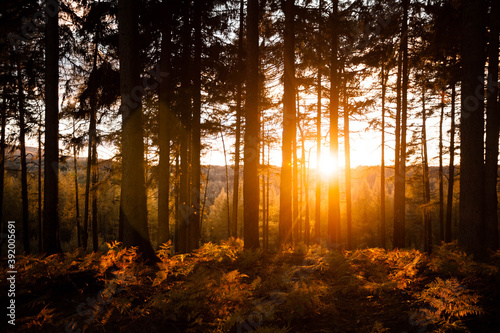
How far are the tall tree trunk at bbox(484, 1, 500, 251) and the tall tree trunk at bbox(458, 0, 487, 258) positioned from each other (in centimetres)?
335

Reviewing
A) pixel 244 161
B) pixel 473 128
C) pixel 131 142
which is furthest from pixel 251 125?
pixel 473 128

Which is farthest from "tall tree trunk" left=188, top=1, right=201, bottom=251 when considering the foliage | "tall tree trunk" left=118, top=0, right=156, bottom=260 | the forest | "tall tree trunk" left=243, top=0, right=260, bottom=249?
the foliage

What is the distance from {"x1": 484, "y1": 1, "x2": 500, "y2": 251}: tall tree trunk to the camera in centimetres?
938

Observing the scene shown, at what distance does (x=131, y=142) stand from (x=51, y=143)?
3.83m

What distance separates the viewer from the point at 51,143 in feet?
27.7

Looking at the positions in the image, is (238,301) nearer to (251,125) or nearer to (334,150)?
(251,125)

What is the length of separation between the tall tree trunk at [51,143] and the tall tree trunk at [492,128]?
14234mm

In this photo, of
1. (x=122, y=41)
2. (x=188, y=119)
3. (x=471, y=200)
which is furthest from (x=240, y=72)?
(x=471, y=200)

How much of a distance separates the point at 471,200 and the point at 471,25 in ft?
14.7

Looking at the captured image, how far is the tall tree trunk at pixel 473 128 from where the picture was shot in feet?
22.1

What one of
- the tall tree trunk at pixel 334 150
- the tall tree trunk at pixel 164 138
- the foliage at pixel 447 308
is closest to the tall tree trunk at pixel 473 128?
the foliage at pixel 447 308

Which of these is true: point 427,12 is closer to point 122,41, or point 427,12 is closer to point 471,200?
→ point 471,200

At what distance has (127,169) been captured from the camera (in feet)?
21.4

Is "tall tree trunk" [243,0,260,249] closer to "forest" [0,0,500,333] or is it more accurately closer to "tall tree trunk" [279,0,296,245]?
"forest" [0,0,500,333]
